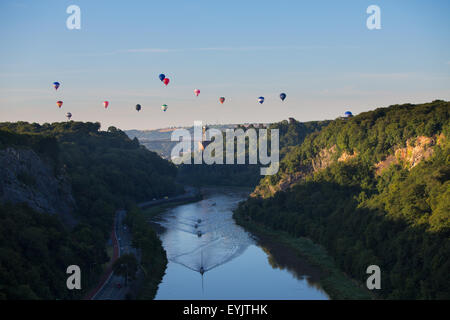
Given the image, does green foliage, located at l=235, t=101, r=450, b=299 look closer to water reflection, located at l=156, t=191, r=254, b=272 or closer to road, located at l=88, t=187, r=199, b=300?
water reflection, located at l=156, t=191, r=254, b=272

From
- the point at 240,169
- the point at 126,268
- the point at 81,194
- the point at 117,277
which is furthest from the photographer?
the point at 240,169

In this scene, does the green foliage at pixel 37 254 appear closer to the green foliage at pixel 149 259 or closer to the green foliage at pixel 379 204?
the green foliage at pixel 149 259

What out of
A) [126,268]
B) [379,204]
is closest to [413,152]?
[379,204]

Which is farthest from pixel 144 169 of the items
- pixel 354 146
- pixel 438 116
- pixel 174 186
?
pixel 438 116

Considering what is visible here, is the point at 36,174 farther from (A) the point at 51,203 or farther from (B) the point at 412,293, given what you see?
(B) the point at 412,293

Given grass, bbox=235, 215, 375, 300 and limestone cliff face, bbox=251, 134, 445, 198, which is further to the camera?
limestone cliff face, bbox=251, 134, 445, 198

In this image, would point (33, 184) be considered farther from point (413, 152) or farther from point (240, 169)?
point (240, 169)

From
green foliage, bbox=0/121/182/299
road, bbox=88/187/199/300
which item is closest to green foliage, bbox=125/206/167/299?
green foliage, bbox=0/121/182/299
